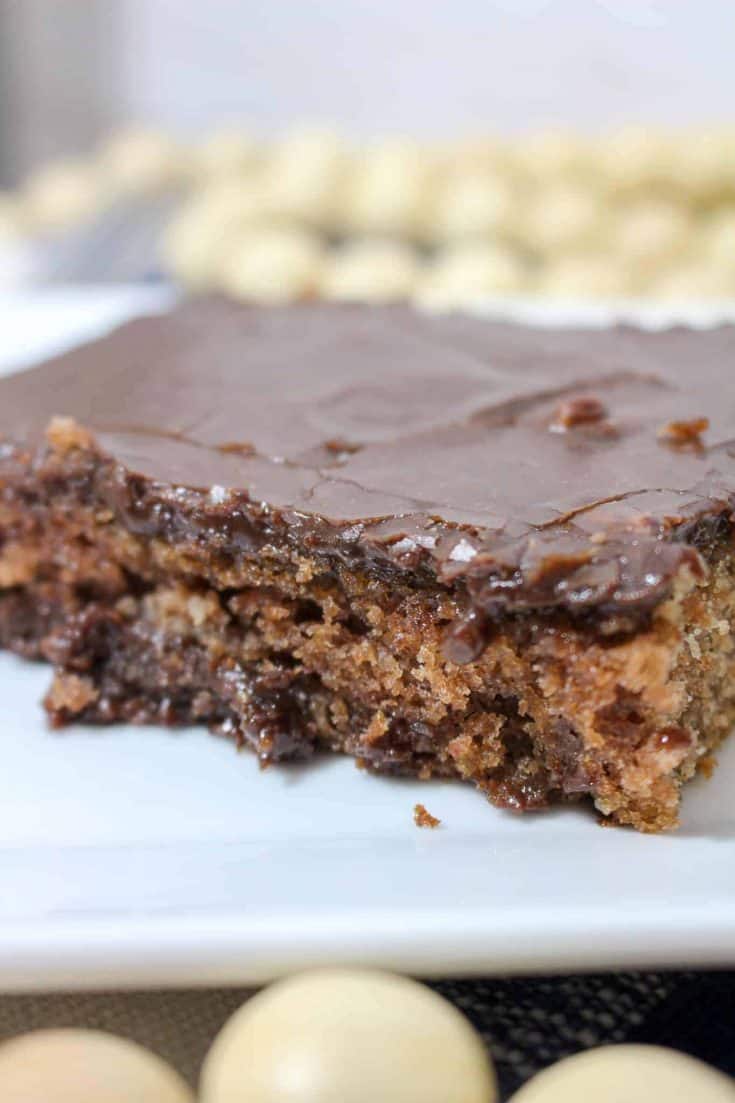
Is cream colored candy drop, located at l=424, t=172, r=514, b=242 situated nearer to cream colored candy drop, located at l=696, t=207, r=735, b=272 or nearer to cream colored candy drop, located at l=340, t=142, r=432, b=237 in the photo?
cream colored candy drop, located at l=340, t=142, r=432, b=237

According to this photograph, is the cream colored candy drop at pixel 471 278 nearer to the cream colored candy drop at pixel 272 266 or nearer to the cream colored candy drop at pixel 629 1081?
the cream colored candy drop at pixel 272 266

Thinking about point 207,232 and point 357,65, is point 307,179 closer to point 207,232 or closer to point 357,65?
point 207,232

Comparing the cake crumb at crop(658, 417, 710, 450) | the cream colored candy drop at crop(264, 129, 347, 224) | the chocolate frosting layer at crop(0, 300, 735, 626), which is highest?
the cake crumb at crop(658, 417, 710, 450)

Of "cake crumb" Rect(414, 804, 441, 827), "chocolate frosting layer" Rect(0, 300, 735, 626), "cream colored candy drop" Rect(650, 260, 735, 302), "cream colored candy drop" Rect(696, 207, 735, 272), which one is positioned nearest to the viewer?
"chocolate frosting layer" Rect(0, 300, 735, 626)

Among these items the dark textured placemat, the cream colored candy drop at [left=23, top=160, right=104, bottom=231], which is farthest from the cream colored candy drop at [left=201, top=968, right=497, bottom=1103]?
the cream colored candy drop at [left=23, top=160, right=104, bottom=231]

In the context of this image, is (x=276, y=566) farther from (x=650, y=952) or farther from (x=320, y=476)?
(x=650, y=952)

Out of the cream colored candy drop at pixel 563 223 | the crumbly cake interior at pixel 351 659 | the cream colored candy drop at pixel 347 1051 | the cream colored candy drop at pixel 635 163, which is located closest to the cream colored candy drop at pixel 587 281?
the cream colored candy drop at pixel 563 223

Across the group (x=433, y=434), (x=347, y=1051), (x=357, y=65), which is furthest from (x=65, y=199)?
(x=347, y=1051)
